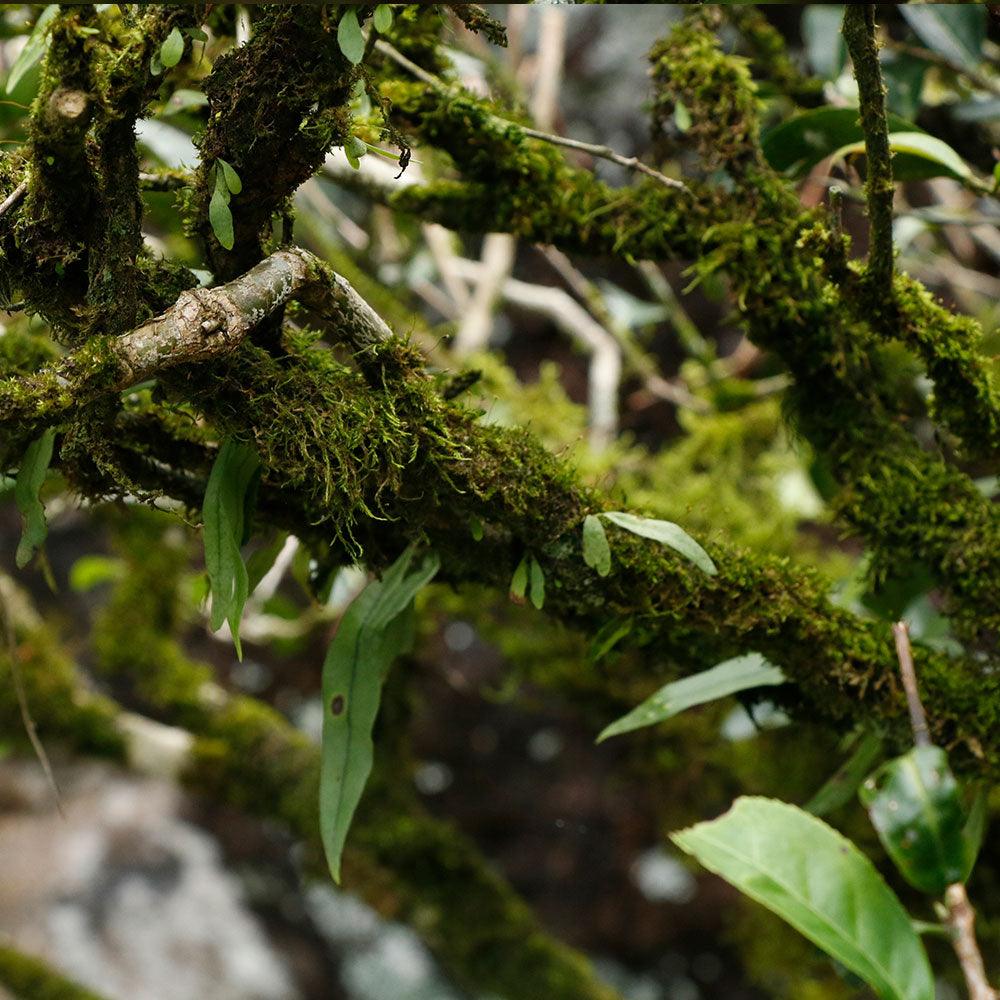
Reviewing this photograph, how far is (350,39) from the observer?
57 centimetres

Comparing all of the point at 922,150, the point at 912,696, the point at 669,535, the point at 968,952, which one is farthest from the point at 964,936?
the point at 922,150

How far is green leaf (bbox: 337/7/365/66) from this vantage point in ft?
1.85

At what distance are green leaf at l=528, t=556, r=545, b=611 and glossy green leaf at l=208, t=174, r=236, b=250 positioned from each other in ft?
1.05

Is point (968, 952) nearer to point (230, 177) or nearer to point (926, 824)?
point (926, 824)

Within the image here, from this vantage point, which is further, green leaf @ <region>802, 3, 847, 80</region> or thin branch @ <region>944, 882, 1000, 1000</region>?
green leaf @ <region>802, 3, 847, 80</region>

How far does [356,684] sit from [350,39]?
477 millimetres

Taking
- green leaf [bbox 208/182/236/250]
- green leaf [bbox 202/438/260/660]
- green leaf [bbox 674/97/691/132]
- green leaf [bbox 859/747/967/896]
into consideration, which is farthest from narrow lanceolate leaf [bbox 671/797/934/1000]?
green leaf [bbox 674/97/691/132]

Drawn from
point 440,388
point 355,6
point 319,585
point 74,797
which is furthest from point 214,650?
point 355,6

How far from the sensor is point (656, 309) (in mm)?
2016

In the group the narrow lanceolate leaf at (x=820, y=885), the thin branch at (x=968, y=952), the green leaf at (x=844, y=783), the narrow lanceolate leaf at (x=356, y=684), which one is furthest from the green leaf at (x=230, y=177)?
the green leaf at (x=844, y=783)

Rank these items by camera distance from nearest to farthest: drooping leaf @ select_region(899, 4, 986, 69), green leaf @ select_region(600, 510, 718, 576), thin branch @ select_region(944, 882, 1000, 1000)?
thin branch @ select_region(944, 882, 1000, 1000) → green leaf @ select_region(600, 510, 718, 576) → drooping leaf @ select_region(899, 4, 986, 69)

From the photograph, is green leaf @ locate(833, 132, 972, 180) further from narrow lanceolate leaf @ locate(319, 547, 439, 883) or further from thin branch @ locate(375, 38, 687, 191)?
narrow lanceolate leaf @ locate(319, 547, 439, 883)

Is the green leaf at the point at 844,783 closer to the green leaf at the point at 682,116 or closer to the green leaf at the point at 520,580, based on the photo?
the green leaf at the point at 520,580

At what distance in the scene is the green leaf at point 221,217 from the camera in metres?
0.62
